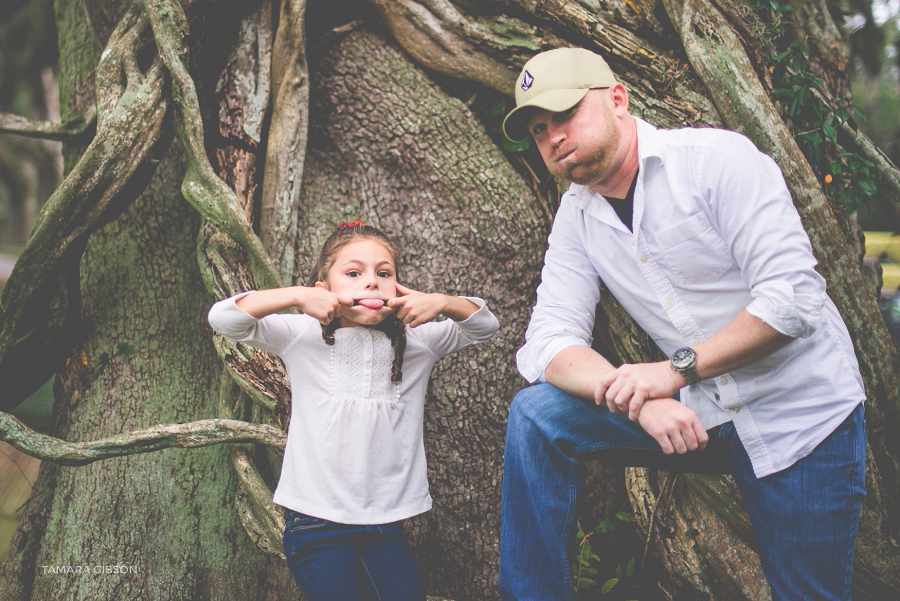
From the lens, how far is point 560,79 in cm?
183

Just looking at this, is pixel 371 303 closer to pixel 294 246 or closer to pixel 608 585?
pixel 294 246

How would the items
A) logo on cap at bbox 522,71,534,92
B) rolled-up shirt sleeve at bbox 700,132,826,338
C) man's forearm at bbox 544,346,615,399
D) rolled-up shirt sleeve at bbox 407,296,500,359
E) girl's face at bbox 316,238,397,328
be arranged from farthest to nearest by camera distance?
1. rolled-up shirt sleeve at bbox 407,296,500,359
2. girl's face at bbox 316,238,397,328
3. logo on cap at bbox 522,71,534,92
4. man's forearm at bbox 544,346,615,399
5. rolled-up shirt sleeve at bbox 700,132,826,338

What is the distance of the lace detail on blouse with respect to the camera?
6.59 feet

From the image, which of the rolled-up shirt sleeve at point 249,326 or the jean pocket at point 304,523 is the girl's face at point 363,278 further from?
the jean pocket at point 304,523

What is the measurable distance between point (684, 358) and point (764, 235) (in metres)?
0.36

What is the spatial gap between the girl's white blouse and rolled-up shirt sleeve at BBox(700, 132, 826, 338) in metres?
0.80

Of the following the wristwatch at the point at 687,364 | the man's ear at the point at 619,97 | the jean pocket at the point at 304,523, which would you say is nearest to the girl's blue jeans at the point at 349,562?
the jean pocket at the point at 304,523

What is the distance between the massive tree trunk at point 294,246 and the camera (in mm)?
2387

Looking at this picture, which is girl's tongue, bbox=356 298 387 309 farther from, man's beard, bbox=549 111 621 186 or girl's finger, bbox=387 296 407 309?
man's beard, bbox=549 111 621 186

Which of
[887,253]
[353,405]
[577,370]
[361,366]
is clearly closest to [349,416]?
[353,405]

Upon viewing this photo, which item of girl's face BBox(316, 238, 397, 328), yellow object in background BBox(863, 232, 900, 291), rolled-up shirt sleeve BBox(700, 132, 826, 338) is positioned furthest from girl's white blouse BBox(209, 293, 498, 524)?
yellow object in background BBox(863, 232, 900, 291)

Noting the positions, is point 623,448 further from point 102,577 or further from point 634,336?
point 102,577

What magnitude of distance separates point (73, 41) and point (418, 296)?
244 centimetres

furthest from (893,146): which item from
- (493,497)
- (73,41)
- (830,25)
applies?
(73,41)
